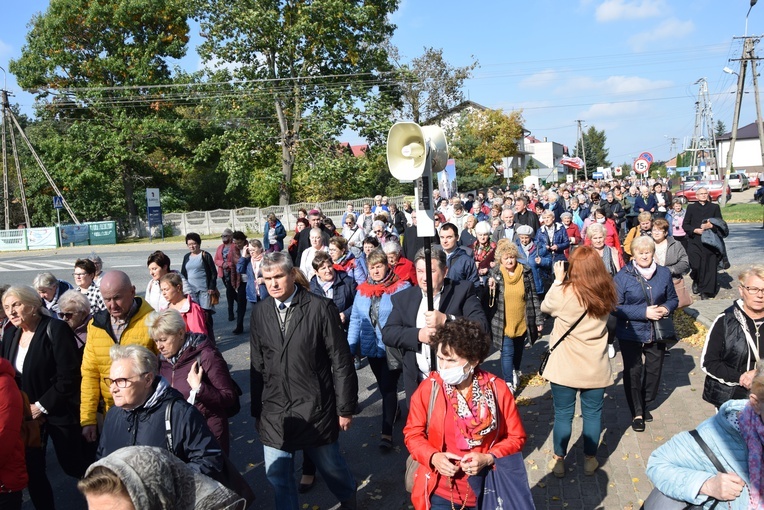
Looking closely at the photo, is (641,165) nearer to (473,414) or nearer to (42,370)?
(473,414)

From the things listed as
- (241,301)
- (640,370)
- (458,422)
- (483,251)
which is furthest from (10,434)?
(241,301)

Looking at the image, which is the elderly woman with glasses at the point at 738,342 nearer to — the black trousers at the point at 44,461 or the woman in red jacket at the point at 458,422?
the woman in red jacket at the point at 458,422

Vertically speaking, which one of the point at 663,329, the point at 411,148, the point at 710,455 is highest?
the point at 411,148

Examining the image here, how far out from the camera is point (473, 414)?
9.71ft

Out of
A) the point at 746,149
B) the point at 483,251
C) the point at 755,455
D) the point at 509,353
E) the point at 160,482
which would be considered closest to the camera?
the point at 160,482

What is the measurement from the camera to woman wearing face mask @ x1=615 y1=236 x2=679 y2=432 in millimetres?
5211

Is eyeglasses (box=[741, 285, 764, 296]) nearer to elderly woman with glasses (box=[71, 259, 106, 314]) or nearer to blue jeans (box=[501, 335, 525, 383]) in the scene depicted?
blue jeans (box=[501, 335, 525, 383])

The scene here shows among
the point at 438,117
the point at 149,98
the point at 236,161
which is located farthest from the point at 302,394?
the point at 438,117

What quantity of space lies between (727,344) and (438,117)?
43837 millimetres

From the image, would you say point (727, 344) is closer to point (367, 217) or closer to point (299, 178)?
point (367, 217)

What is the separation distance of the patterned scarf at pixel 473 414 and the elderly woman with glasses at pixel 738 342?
1.75 m

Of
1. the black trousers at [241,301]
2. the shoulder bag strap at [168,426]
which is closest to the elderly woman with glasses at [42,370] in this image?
the shoulder bag strap at [168,426]

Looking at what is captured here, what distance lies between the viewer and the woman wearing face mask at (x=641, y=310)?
205 inches

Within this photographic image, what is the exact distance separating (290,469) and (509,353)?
3319 millimetres
